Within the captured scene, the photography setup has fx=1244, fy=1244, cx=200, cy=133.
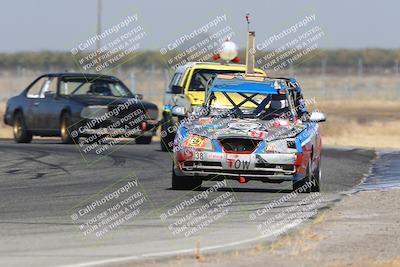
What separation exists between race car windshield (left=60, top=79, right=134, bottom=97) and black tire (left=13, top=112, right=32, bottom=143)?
1.26 metres

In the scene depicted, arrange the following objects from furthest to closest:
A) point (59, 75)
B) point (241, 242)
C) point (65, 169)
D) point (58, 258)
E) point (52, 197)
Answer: point (59, 75)
point (65, 169)
point (52, 197)
point (241, 242)
point (58, 258)

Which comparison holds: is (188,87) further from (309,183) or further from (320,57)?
(320,57)

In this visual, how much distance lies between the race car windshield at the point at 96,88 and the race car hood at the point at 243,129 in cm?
1106

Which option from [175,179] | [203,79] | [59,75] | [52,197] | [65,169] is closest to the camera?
[52,197]

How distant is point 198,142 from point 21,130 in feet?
41.9

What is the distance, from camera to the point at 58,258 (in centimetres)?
976

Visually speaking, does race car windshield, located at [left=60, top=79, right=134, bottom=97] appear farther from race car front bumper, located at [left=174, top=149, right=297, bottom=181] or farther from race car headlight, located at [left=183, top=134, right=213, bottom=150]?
race car front bumper, located at [left=174, top=149, right=297, bottom=181]

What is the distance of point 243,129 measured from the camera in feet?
50.8

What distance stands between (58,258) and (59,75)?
17495 millimetres

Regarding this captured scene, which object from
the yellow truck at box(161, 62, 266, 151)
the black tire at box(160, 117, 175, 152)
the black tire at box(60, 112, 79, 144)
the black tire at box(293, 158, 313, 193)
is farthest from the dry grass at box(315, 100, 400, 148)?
the black tire at box(293, 158, 313, 193)

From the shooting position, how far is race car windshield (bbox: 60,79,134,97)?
2683 cm

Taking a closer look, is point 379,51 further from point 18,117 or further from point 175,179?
point 175,179

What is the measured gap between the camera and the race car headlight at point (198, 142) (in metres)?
15.3

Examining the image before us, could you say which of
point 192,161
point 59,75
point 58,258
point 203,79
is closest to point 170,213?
point 192,161
